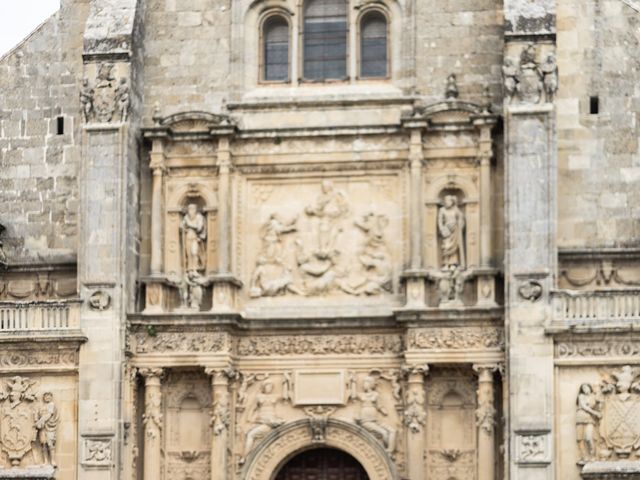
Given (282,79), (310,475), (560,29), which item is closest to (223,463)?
(310,475)

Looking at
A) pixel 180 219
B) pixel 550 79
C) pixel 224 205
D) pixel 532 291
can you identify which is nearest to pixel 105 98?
pixel 180 219

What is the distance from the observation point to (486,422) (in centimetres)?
3006

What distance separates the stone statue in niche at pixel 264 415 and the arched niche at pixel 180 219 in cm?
217

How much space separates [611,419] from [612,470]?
802 millimetres

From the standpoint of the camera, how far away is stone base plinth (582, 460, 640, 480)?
29000 mm

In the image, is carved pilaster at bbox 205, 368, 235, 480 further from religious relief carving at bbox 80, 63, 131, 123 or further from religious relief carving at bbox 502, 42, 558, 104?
religious relief carving at bbox 502, 42, 558, 104

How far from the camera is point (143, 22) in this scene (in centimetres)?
3244

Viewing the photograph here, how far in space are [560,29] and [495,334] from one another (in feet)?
17.8

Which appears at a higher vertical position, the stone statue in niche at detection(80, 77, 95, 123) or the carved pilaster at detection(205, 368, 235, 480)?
the stone statue in niche at detection(80, 77, 95, 123)

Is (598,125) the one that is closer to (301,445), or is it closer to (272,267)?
(272,267)

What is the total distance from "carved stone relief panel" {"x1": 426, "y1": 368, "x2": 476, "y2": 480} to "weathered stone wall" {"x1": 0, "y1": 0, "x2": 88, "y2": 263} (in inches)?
261

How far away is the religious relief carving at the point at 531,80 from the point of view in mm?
30328

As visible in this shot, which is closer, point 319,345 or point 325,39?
point 319,345

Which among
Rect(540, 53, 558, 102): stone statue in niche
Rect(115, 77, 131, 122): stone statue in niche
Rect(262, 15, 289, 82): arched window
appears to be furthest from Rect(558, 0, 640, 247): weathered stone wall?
Rect(115, 77, 131, 122): stone statue in niche
